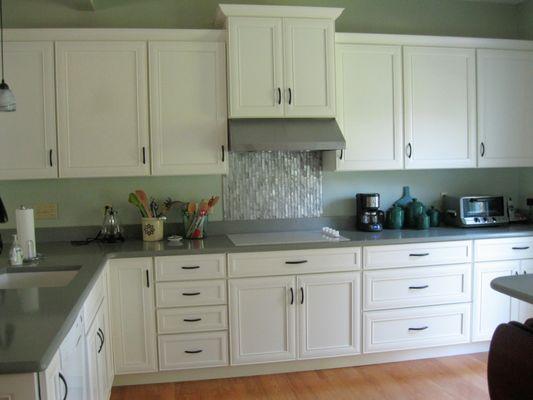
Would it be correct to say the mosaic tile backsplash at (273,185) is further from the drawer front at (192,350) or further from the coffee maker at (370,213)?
the drawer front at (192,350)

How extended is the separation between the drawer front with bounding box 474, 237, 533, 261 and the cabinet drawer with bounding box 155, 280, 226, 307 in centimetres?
173

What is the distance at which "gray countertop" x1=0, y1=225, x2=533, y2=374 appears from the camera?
1.32 meters

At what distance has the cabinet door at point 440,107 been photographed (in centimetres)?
338

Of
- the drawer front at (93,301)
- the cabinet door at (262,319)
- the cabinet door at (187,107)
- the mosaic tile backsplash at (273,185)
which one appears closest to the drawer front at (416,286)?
the cabinet door at (262,319)

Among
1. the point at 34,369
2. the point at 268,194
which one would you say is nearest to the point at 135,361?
the point at 268,194

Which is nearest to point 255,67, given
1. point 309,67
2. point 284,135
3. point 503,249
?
point 309,67

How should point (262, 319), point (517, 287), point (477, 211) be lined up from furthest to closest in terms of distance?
point (477, 211) → point (262, 319) → point (517, 287)

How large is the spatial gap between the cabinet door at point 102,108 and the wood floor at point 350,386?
1361mm

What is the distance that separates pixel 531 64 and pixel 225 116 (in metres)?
2.33

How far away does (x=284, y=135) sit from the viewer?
3.06m

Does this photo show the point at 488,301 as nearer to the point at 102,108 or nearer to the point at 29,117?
the point at 102,108

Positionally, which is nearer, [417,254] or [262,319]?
[262,319]

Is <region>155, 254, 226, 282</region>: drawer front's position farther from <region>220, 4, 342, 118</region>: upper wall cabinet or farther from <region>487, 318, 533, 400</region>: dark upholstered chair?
<region>487, 318, 533, 400</region>: dark upholstered chair

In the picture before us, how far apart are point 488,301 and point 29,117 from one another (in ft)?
10.5
